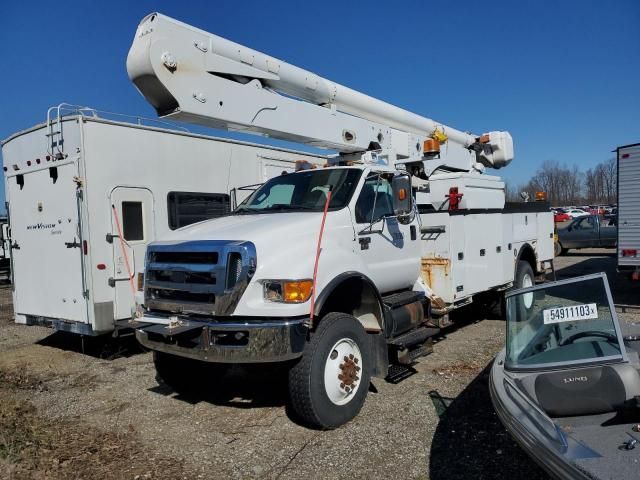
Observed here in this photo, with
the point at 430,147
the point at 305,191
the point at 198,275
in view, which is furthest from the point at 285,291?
the point at 430,147

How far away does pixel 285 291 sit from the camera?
411 cm

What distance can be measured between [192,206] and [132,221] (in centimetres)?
101

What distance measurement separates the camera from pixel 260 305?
4.10 meters

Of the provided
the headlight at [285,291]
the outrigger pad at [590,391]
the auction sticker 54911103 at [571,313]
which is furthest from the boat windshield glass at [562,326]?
the headlight at [285,291]

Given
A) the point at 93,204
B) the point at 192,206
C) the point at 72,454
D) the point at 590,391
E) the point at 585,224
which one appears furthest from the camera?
the point at 585,224

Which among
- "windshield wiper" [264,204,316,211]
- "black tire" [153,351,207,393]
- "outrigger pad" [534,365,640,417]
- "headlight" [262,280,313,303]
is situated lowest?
"black tire" [153,351,207,393]

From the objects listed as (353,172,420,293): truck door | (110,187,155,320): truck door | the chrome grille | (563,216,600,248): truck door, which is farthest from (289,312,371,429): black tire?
(563,216,600,248): truck door

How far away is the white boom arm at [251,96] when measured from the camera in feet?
14.6

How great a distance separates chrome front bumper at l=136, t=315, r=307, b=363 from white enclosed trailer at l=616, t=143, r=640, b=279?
801cm

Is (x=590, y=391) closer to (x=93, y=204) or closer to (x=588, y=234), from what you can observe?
(x=93, y=204)

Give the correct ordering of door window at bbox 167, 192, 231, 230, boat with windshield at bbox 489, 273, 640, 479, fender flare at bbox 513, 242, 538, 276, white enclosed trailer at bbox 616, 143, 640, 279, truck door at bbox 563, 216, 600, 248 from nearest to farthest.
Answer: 1. boat with windshield at bbox 489, 273, 640, 479
2. door window at bbox 167, 192, 231, 230
3. fender flare at bbox 513, 242, 538, 276
4. white enclosed trailer at bbox 616, 143, 640, 279
5. truck door at bbox 563, 216, 600, 248

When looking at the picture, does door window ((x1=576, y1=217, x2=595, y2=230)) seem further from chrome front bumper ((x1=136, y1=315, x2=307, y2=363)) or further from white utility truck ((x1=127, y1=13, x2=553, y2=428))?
chrome front bumper ((x1=136, y1=315, x2=307, y2=363))

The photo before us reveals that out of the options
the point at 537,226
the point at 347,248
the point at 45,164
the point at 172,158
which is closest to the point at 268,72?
the point at 347,248

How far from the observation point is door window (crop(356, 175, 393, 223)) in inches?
208
